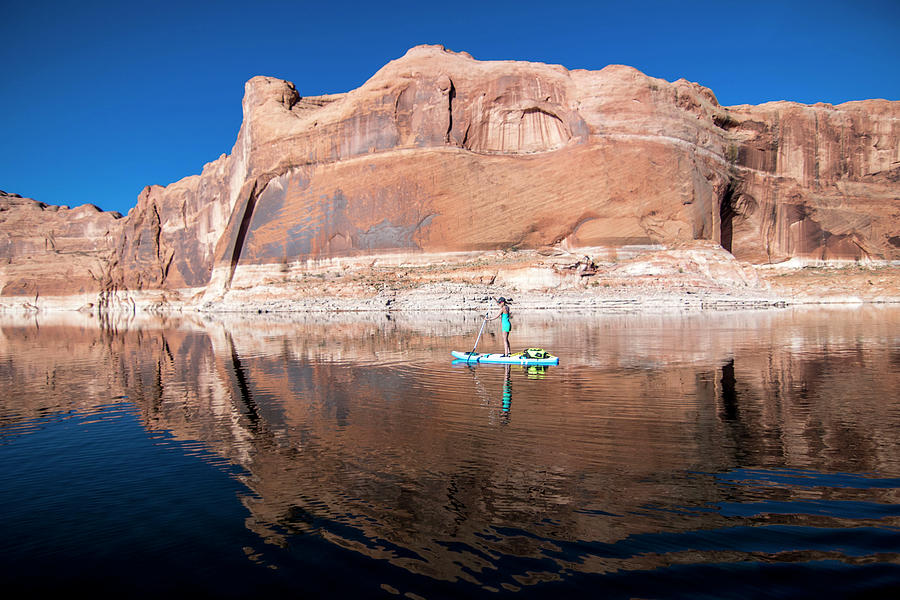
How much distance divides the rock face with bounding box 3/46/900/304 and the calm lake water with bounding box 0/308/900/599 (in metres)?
34.7

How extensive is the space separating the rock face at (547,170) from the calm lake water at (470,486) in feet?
114

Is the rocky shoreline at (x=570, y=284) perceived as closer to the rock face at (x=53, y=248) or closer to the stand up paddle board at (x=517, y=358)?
the stand up paddle board at (x=517, y=358)

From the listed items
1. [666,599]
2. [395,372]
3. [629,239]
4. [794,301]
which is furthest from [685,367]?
[794,301]

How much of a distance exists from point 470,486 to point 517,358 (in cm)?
853

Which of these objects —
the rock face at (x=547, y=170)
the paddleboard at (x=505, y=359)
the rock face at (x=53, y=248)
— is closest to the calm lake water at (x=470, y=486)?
the paddleboard at (x=505, y=359)

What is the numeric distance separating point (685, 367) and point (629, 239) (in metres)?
32.7

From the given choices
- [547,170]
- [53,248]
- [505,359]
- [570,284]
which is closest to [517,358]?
[505,359]

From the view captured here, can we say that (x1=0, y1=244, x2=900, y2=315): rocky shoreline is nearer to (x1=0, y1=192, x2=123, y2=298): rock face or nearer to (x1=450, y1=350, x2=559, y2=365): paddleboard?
(x1=450, y1=350, x2=559, y2=365): paddleboard

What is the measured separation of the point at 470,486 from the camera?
5531 mm

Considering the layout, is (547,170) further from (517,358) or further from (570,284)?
(517,358)

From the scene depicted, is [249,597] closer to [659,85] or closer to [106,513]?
[106,513]

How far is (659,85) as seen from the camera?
45.6 metres

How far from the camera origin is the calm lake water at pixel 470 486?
3.98m

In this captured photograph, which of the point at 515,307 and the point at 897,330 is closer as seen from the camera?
the point at 897,330
